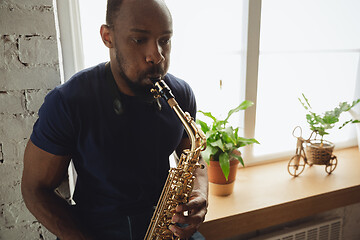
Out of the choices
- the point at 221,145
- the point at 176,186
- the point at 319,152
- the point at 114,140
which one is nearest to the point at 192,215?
the point at 176,186

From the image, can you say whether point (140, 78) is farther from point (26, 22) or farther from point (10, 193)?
point (10, 193)

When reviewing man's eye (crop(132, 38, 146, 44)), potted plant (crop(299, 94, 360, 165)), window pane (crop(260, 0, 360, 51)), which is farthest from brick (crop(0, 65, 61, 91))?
potted plant (crop(299, 94, 360, 165))

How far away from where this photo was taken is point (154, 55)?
104 cm

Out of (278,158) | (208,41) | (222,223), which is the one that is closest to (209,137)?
(222,223)

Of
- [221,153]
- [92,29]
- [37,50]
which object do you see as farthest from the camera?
[221,153]

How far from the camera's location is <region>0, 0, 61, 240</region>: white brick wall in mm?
1106

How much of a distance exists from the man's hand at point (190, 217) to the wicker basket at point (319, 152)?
1.16m

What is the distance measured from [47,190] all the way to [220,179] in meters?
0.95

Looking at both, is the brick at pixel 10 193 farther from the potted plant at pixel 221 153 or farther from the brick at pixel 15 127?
the potted plant at pixel 221 153

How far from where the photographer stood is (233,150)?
1.65 m

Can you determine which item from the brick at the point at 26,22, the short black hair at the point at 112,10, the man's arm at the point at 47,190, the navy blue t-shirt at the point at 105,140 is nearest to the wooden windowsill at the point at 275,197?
the navy blue t-shirt at the point at 105,140

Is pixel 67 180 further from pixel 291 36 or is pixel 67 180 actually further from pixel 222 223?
pixel 291 36

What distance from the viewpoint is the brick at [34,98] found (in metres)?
1.18

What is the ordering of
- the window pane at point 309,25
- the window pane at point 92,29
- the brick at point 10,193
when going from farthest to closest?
the window pane at point 309,25 < the window pane at point 92,29 < the brick at point 10,193
